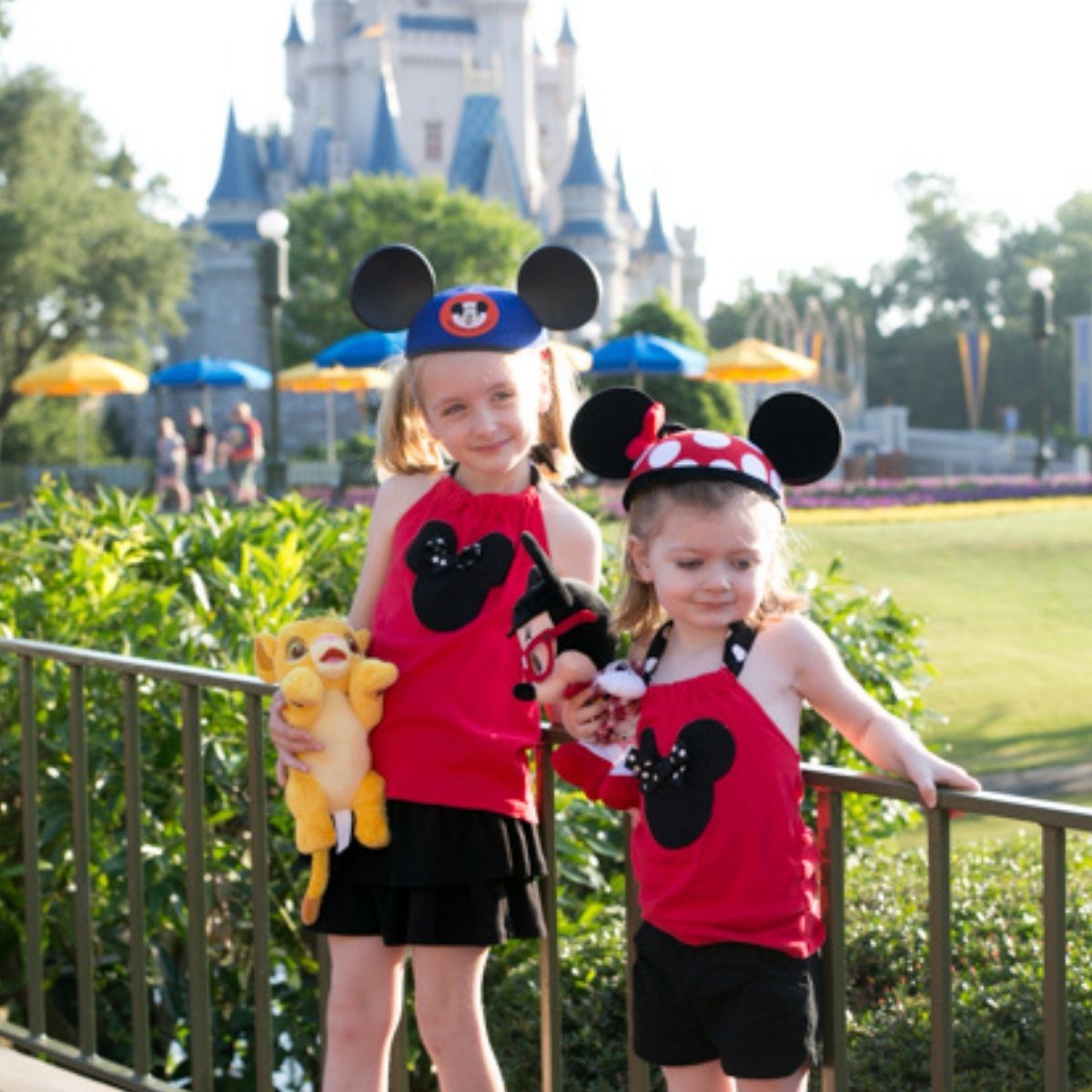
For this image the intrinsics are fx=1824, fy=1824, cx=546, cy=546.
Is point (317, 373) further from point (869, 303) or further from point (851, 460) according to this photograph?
point (869, 303)

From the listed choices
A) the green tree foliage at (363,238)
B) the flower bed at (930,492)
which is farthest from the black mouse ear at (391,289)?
the green tree foliage at (363,238)

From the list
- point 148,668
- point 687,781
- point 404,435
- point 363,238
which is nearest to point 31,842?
point 148,668

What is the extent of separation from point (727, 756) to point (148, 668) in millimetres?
1118

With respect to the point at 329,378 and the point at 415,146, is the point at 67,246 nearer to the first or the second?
the point at 329,378

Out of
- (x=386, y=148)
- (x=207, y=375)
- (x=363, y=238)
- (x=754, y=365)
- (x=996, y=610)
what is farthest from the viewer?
(x=386, y=148)

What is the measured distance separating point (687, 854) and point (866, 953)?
52.7 inches

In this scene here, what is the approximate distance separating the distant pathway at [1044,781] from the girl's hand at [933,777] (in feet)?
19.6

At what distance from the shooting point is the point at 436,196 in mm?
42719

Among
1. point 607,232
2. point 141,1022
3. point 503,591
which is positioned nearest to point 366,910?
point 503,591

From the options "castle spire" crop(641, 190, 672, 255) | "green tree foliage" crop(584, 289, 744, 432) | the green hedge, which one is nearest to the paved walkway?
the green hedge

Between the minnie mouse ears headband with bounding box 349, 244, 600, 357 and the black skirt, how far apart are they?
0.64 metres

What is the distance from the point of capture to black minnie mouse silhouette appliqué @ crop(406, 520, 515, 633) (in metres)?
2.40

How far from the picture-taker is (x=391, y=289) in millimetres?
2617

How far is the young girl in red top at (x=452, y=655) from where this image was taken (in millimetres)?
2383
